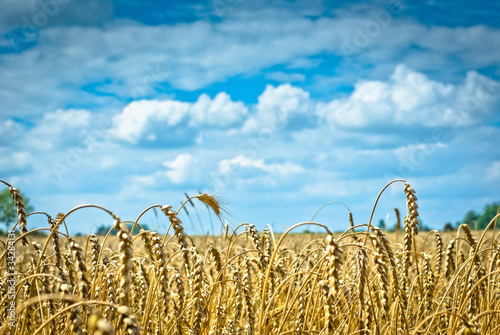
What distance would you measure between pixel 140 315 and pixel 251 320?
1.61 metres

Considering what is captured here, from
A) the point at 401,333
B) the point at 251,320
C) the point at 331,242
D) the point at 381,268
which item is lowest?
the point at 401,333

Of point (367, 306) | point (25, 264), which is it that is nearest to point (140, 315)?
point (367, 306)

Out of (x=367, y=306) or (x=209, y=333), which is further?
(x=209, y=333)

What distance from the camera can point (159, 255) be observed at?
235 centimetres

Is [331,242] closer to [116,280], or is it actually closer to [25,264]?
[116,280]

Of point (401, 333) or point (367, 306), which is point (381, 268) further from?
point (401, 333)

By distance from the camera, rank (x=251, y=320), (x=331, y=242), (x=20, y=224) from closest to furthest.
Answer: (x=331, y=242) < (x=20, y=224) < (x=251, y=320)

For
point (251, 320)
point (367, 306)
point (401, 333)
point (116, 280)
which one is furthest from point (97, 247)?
point (401, 333)

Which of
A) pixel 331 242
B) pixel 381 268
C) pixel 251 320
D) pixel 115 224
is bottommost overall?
pixel 251 320

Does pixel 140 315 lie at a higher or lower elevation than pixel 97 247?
lower

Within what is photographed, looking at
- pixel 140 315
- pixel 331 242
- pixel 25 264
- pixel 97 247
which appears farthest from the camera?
pixel 25 264

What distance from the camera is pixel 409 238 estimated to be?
3.58m

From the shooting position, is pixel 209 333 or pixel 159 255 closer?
pixel 159 255

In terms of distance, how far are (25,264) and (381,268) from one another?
8766 millimetres
